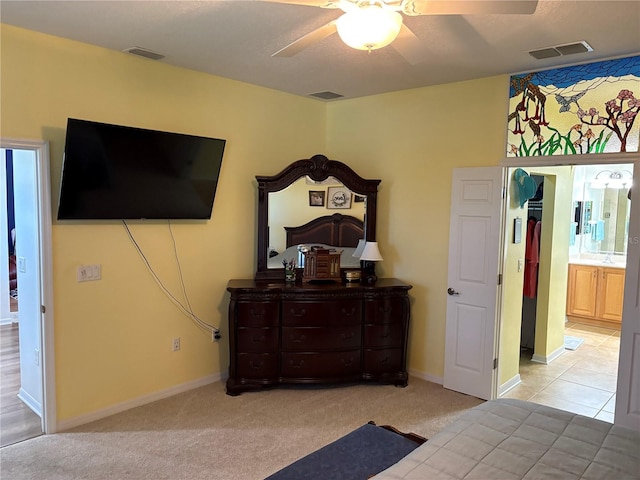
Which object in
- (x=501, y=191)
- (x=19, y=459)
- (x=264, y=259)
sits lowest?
(x=19, y=459)

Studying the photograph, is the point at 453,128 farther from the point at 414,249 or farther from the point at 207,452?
the point at 207,452

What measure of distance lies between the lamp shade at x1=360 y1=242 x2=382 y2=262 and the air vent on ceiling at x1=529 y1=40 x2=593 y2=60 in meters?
2.08

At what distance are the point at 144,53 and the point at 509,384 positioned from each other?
4.16 meters

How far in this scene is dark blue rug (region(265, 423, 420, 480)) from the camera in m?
2.22

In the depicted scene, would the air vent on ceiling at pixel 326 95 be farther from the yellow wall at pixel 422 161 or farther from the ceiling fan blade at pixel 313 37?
the ceiling fan blade at pixel 313 37

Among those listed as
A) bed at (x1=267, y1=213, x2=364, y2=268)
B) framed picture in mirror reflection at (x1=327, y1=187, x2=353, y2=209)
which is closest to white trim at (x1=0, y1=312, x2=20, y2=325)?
bed at (x1=267, y1=213, x2=364, y2=268)

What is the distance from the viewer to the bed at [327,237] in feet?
14.9

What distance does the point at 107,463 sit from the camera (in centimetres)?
296

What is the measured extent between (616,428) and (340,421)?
1.95m

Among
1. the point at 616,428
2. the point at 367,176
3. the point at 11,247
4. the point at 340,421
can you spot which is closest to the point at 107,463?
the point at 340,421

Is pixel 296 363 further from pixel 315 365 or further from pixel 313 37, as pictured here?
pixel 313 37

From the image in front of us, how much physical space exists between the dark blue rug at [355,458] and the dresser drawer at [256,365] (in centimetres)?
161

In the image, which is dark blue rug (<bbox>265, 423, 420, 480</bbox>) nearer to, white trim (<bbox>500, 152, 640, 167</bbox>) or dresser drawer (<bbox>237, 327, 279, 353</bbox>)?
dresser drawer (<bbox>237, 327, 279, 353</bbox>)

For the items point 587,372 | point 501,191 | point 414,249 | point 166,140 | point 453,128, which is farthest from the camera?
point 587,372
